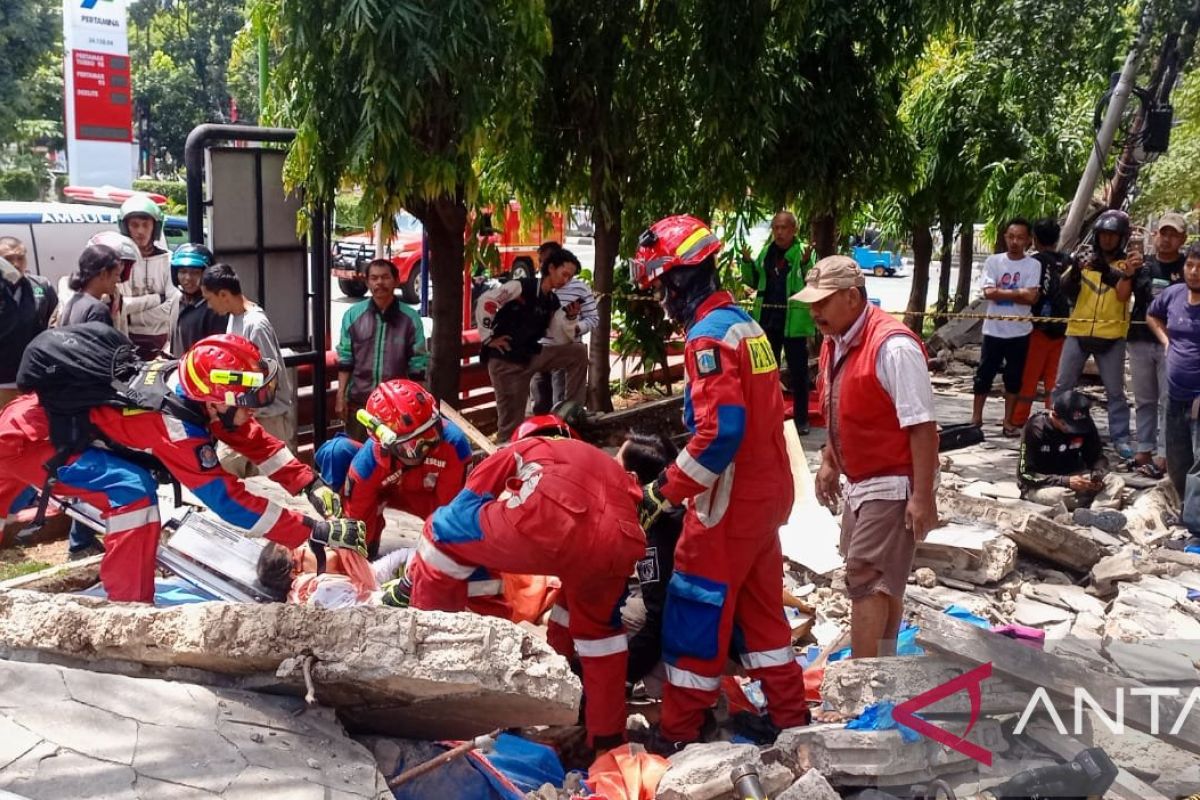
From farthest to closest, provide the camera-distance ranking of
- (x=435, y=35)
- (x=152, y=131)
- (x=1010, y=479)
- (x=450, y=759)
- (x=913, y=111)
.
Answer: (x=152, y=131) < (x=913, y=111) < (x=1010, y=479) < (x=435, y=35) < (x=450, y=759)

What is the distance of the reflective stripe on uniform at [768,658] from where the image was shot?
4.20 metres

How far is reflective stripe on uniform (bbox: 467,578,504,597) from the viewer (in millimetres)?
4398

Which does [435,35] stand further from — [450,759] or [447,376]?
[450,759]

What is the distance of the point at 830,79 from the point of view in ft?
31.5

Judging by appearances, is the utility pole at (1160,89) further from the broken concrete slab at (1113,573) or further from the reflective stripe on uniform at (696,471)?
the reflective stripe on uniform at (696,471)

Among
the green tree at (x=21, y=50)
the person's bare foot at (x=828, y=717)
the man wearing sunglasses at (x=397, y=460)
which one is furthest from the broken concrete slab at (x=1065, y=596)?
the green tree at (x=21, y=50)

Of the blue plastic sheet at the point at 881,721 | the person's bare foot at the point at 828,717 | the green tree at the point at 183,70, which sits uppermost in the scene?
the green tree at the point at 183,70

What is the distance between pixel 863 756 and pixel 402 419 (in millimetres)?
2435

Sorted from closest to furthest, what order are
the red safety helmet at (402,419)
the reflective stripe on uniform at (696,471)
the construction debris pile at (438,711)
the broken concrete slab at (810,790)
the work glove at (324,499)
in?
the construction debris pile at (438,711), the broken concrete slab at (810,790), the reflective stripe on uniform at (696,471), the work glove at (324,499), the red safety helmet at (402,419)

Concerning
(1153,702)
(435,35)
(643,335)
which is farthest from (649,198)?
(1153,702)

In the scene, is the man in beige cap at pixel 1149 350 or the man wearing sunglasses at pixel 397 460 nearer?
the man wearing sunglasses at pixel 397 460

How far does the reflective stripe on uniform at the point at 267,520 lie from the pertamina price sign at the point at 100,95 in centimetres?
2164

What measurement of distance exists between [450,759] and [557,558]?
0.82 metres

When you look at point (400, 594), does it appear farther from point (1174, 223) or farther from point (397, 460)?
point (1174, 223)
